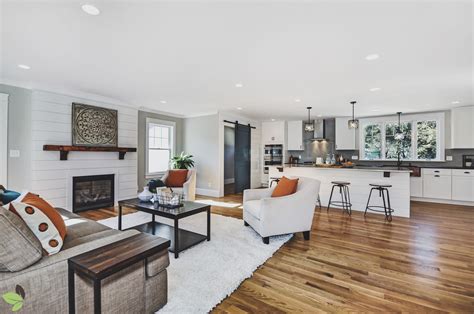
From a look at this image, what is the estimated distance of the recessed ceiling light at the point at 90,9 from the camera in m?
1.92

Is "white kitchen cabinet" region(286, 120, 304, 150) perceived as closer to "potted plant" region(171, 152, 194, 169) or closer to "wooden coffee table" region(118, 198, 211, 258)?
"potted plant" region(171, 152, 194, 169)

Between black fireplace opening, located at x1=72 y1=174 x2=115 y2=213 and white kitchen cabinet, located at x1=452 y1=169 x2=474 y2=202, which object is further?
white kitchen cabinet, located at x1=452 y1=169 x2=474 y2=202

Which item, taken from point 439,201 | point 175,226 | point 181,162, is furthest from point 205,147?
point 439,201

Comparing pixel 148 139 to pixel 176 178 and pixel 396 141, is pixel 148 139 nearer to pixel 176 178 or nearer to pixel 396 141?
pixel 176 178

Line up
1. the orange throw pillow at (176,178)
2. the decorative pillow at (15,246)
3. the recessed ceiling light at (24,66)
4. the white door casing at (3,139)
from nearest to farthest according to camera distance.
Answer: the decorative pillow at (15,246), the recessed ceiling light at (24,66), the white door casing at (3,139), the orange throw pillow at (176,178)

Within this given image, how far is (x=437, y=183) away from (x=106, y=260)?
7362 mm

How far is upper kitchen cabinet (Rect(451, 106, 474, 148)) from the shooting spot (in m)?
5.60

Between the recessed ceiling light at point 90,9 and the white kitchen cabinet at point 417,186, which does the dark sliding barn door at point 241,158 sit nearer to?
the white kitchen cabinet at point 417,186

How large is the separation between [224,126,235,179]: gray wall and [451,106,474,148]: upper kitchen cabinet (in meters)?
5.71

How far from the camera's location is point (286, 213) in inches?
119

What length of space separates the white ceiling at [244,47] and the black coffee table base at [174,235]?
230 cm

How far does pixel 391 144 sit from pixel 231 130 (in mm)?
4720

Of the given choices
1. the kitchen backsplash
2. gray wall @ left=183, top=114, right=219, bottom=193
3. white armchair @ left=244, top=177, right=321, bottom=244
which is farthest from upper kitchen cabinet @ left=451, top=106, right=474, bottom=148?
gray wall @ left=183, top=114, right=219, bottom=193

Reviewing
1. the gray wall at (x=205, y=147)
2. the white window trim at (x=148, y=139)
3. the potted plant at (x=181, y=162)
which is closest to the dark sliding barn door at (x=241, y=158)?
the gray wall at (x=205, y=147)
